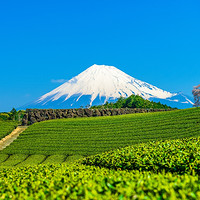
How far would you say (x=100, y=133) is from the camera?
21672 millimetres

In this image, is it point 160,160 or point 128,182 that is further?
point 160,160

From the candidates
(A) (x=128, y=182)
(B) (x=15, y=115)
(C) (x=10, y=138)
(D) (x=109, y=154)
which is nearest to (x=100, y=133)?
(C) (x=10, y=138)

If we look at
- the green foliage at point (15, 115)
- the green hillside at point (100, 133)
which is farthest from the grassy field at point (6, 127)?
the green foliage at point (15, 115)

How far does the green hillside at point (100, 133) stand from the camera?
18906mm

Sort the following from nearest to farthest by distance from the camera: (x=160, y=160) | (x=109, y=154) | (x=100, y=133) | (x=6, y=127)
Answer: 1. (x=160, y=160)
2. (x=109, y=154)
3. (x=100, y=133)
4. (x=6, y=127)

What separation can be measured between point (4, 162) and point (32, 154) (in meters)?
2.26

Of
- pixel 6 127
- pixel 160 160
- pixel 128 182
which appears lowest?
pixel 128 182

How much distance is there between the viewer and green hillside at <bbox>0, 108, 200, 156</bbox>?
18.9 meters

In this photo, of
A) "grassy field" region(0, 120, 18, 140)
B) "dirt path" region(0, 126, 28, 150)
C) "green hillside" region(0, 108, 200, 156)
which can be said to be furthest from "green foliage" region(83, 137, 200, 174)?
"grassy field" region(0, 120, 18, 140)

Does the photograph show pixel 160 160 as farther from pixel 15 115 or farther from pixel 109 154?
pixel 15 115

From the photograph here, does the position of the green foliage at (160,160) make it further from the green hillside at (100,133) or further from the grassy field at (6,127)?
the grassy field at (6,127)

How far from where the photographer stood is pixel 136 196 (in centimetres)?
397

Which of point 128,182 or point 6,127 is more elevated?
point 6,127

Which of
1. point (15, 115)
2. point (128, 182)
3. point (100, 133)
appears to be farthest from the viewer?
point (15, 115)
